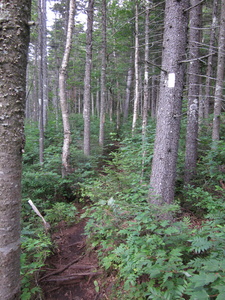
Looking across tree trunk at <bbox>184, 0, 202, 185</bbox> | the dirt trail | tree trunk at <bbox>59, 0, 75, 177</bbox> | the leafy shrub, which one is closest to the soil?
the dirt trail

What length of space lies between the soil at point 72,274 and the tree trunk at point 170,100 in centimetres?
175

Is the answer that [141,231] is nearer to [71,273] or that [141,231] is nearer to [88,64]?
[71,273]

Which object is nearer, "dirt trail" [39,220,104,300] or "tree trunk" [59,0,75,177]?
"dirt trail" [39,220,104,300]

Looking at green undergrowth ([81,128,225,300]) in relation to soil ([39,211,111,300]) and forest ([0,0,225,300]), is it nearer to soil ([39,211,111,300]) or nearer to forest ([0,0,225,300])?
forest ([0,0,225,300])

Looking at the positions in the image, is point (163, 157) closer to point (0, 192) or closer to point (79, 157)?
point (0, 192)

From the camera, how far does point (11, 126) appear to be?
6.01ft

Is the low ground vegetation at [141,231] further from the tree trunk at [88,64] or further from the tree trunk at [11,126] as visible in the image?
the tree trunk at [88,64]

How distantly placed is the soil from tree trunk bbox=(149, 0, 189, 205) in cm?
175

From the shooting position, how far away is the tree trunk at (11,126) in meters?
1.73

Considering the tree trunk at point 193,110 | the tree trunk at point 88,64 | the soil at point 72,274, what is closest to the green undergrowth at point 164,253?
the soil at point 72,274

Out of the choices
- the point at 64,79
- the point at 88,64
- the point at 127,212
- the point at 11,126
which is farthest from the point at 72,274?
the point at 88,64

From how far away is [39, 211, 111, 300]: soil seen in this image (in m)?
2.94

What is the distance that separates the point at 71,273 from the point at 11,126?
297cm

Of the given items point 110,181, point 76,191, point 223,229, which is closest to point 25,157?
point 76,191
